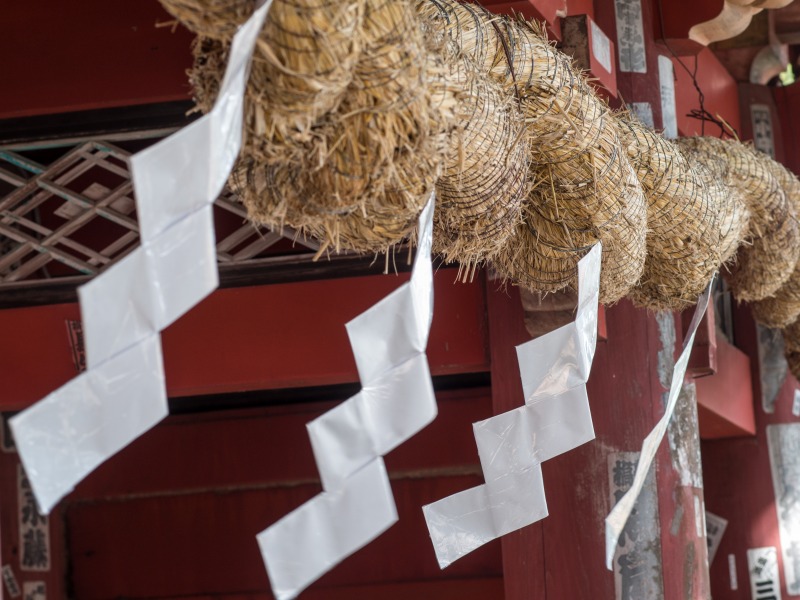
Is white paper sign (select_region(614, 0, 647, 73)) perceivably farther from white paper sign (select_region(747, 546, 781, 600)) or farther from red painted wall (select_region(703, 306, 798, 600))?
white paper sign (select_region(747, 546, 781, 600))

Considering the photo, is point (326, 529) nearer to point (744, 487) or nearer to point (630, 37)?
point (630, 37)

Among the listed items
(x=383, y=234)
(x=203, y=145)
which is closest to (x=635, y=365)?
(x=383, y=234)

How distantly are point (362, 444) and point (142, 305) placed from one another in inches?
15.1

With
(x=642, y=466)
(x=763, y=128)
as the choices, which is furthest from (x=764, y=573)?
(x=642, y=466)

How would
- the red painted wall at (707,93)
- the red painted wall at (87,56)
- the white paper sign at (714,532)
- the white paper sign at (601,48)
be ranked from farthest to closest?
the white paper sign at (714,532) → the red painted wall at (707,93) → the red painted wall at (87,56) → the white paper sign at (601,48)

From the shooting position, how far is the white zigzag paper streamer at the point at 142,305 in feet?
3.75

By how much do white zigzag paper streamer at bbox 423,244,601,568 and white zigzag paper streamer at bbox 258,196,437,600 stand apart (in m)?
0.38

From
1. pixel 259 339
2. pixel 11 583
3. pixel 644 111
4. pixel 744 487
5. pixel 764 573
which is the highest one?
pixel 644 111

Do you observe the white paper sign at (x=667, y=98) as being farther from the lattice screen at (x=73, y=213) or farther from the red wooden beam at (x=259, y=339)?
the lattice screen at (x=73, y=213)

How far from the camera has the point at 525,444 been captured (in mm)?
1907

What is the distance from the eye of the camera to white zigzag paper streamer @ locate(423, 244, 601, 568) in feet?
6.17

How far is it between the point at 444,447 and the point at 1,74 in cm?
230

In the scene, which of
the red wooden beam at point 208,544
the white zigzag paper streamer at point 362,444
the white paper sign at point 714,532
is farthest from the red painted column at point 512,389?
the white paper sign at point 714,532

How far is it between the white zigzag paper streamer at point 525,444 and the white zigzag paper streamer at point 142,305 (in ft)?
2.54
